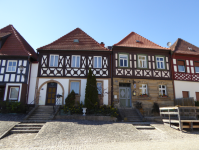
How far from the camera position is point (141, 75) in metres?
16.7

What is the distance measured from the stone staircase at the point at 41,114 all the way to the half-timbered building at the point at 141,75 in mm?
6029

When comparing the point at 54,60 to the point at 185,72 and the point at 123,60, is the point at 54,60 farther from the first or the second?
the point at 185,72

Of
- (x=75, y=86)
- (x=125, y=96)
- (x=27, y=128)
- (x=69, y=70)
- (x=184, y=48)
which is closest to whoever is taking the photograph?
(x=27, y=128)

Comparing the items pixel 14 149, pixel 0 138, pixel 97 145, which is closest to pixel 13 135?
pixel 0 138

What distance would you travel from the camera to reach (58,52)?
16750 millimetres

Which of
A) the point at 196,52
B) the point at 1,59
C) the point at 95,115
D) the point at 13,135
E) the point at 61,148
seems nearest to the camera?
the point at 61,148

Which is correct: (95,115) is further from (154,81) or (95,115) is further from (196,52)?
(196,52)

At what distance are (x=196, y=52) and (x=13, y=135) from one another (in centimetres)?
1877

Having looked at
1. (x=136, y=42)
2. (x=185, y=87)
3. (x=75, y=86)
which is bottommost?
(x=75, y=86)

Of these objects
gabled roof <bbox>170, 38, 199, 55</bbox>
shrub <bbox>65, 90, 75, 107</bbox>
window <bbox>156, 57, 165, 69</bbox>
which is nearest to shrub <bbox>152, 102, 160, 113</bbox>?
window <bbox>156, 57, 165, 69</bbox>

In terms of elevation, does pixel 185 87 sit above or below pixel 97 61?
below

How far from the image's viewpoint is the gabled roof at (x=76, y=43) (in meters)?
16.9

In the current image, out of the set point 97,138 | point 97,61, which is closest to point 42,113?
point 97,138

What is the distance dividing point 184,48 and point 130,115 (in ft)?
34.0
